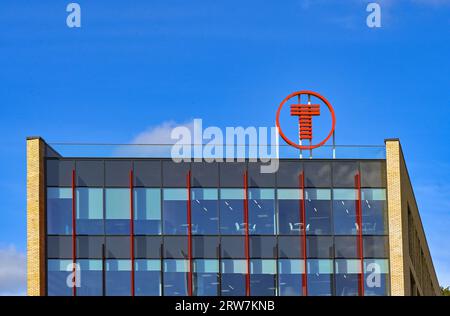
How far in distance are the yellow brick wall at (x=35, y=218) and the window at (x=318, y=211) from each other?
1258 cm

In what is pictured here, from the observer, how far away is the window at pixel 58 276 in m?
49.6

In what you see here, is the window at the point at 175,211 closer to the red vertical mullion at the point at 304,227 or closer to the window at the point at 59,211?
the window at the point at 59,211

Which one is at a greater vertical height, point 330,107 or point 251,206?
point 330,107

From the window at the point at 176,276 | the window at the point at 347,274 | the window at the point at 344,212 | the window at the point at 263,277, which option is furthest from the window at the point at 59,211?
the window at the point at 347,274

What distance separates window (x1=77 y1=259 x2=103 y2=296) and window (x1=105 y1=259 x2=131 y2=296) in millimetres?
351

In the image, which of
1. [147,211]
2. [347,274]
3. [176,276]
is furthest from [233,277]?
[347,274]

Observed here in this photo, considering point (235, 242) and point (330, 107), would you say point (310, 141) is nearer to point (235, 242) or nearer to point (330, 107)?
point (330, 107)

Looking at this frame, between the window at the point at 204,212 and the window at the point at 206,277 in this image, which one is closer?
the window at the point at 206,277

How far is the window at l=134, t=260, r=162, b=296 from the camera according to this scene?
165 ft

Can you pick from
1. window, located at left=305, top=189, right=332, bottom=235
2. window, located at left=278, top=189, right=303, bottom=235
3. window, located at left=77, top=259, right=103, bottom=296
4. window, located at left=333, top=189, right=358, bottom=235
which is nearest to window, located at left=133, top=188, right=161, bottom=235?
window, located at left=77, top=259, right=103, bottom=296

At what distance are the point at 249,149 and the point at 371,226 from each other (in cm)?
691

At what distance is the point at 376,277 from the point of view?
167 ft
